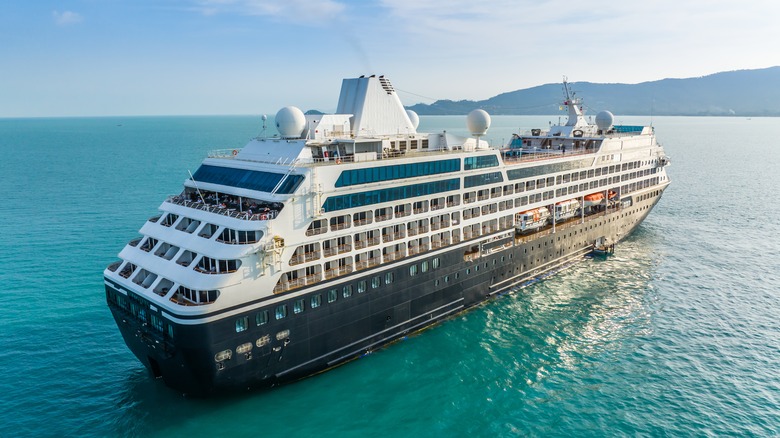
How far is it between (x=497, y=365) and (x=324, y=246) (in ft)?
42.1

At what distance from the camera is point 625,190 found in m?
55.6

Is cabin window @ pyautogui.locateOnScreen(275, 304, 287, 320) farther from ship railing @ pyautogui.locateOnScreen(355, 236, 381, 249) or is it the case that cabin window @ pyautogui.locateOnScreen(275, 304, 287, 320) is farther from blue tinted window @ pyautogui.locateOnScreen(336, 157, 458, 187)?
blue tinted window @ pyautogui.locateOnScreen(336, 157, 458, 187)

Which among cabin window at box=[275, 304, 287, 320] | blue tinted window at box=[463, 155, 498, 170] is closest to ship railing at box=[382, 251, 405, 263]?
cabin window at box=[275, 304, 287, 320]

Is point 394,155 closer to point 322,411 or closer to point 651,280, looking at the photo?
point 322,411

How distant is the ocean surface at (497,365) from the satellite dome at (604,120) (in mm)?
16406

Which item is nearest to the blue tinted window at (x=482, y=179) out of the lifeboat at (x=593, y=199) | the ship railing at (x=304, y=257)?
the ship railing at (x=304, y=257)

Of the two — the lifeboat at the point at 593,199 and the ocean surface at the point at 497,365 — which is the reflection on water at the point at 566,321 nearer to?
the ocean surface at the point at 497,365

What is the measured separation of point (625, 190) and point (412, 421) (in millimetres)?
43237

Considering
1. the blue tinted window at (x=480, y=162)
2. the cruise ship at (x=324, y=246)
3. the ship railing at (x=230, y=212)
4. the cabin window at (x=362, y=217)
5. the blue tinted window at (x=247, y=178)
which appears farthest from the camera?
the blue tinted window at (x=480, y=162)

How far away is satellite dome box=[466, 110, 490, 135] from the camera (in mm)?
39281

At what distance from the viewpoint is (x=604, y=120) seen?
5934 centimetres

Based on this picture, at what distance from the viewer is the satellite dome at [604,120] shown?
194ft

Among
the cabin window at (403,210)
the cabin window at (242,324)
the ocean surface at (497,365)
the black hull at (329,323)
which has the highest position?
the cabin window at (403,210)

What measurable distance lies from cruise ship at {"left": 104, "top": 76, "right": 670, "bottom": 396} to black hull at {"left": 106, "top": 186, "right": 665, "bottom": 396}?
93mm
